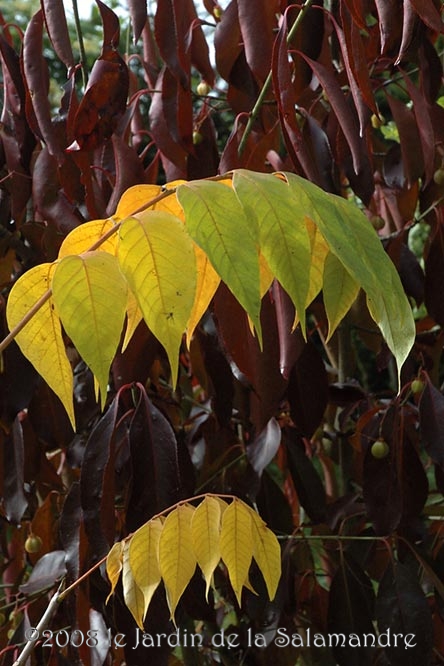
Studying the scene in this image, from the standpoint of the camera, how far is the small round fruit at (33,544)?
4.47 feet

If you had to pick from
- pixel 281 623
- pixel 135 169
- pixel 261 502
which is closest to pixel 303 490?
pixel 261 502

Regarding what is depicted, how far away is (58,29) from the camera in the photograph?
1.07m

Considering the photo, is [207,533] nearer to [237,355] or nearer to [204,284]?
[237,355]

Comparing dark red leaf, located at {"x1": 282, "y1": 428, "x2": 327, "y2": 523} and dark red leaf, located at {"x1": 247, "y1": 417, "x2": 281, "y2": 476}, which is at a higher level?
dark red leaf, located at {"x1": 247, "y1": 417, "x2": 281, "y2": 476}

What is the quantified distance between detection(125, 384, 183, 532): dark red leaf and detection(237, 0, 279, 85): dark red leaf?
41 centimetres

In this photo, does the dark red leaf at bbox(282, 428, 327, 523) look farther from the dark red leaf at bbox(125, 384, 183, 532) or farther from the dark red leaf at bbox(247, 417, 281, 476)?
the dark red leaf at bbox(125, 384, 183, 532)

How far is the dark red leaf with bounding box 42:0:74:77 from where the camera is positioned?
1063 millimetres

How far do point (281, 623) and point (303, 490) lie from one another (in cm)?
19

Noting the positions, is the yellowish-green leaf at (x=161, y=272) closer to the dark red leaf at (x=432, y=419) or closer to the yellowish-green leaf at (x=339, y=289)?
the yellowish-green leaf at (x=339, y=289)

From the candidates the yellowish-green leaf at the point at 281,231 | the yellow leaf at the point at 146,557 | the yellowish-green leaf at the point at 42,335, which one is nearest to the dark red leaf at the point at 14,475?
the yellow leaf at the point at 146,557

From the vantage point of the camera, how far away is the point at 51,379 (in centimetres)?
57

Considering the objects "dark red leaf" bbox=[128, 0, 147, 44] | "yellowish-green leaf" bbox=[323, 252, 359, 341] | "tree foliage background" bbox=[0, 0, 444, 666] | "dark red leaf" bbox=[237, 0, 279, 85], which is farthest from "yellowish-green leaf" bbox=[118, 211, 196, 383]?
"dark red leaf" bbox=[128, 0, 147, 44]

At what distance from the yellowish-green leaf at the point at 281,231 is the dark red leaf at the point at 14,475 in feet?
2.49

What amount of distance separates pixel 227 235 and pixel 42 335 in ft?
0.48
